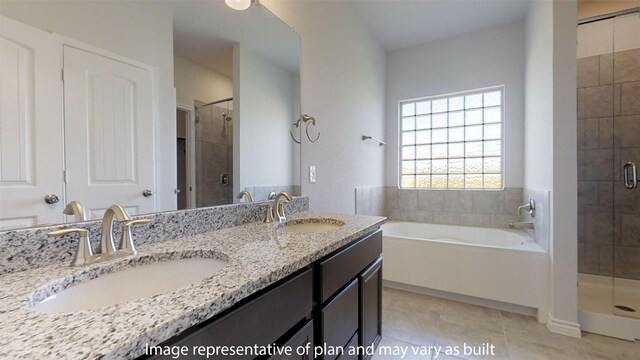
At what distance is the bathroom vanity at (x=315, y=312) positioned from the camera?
0.59m

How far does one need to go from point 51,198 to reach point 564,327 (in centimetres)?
275

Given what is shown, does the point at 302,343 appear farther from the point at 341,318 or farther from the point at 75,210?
the point at 75,210

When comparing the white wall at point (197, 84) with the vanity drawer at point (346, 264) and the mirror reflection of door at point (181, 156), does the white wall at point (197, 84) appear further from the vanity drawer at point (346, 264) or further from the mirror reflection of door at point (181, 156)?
the vanity drawer at point (346, 264)

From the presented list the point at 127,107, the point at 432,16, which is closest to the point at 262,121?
the point at 127,107

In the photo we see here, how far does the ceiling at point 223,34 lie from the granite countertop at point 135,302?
0.81 meters

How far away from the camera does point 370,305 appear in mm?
1450

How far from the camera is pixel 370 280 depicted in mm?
1426

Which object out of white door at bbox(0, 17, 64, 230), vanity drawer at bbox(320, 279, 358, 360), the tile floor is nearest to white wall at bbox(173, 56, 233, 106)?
white door at bbox(0, 17, 64, 230)

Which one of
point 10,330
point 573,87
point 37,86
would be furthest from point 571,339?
point 37,86

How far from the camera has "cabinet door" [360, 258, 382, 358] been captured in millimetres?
1338

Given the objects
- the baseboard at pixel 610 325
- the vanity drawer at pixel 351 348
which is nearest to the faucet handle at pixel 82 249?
the vanity drawer at pixel 351 348

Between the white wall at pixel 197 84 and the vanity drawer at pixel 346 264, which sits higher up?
the white wall at pixel 197 84

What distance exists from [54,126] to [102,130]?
11 cm

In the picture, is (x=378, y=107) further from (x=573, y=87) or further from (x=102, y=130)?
(x=102, y=130)
